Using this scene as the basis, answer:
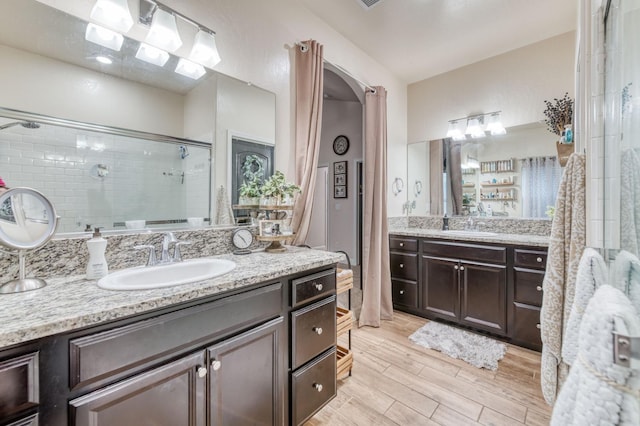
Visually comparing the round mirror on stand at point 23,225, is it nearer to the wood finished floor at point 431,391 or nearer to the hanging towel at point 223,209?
the hanging towel at point 223,209

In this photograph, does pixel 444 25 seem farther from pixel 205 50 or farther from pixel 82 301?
pixel 82 301

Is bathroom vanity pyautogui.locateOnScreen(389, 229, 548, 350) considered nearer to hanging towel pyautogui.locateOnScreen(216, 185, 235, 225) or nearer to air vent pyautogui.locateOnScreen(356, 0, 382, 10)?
hanging towel pyautogui.locateOnScreen(216, 185, 235, 225)

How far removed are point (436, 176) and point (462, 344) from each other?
190 centimetres

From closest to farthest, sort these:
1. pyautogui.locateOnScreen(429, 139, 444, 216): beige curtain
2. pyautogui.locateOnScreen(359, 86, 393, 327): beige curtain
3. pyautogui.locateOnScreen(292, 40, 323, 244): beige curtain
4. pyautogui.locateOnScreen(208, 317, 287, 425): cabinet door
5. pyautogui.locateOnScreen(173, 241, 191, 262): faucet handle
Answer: pyautogui.locateOnScreen(208, 317, 287, 425): cabinet door
pyautogui.locateOnScreen(173, 241, 191, 262): faucet handle
pyautogui.locateOnScreen(292, 40, 323, 244): beige curtain
pyautogui.locateOnScreen(359, 86, 393, 327): beige curtain
pyautogui.locateOnScreen(429, 139, 444, 216): beige curtain

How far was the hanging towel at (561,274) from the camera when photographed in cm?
119

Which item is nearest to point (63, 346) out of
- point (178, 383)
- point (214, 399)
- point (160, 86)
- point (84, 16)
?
point (178, 383)

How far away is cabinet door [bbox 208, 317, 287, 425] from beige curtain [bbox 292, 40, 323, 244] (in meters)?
0.92

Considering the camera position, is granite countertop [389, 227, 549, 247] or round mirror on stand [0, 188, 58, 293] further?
granite countertop [389, 227, 549, 247]

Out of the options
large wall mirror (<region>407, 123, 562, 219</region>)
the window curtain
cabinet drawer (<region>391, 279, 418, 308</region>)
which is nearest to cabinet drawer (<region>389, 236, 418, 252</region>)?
cabinet drawer (<region>391, 279, 418, 308</region>)

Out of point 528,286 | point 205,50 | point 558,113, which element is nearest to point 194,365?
point 205,50

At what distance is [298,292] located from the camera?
1395 mm

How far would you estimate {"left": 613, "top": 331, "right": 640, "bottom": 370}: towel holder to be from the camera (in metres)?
0.41

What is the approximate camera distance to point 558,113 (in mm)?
2482

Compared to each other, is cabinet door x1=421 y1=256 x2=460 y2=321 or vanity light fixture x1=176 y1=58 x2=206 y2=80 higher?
vanity light fixture x1=176 y1=58 x2=206 y2=80
